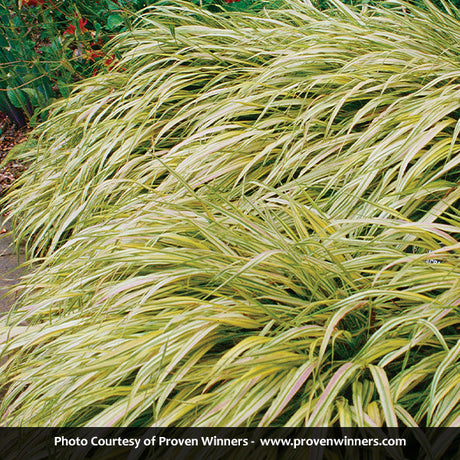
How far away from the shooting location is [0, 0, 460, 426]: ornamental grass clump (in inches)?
51.4

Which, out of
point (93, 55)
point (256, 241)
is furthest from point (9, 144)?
point (256, 241)

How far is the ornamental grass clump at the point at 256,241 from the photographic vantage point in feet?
4.29

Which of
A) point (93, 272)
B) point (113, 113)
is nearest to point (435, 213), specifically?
point (93, 272)

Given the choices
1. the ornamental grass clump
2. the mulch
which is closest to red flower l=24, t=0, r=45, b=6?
the ornamental grass clump

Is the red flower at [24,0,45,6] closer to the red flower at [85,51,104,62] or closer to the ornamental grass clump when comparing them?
the red flower at [85,51,104,62]

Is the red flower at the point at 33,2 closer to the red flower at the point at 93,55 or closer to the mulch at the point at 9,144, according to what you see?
the red flower at the point at 93,55

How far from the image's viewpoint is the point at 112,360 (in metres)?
1.39

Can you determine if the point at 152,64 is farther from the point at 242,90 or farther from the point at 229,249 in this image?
the point at 229,249

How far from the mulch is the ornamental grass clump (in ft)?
2.02

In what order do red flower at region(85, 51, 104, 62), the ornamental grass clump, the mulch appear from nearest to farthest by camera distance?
the ornamental grass clump < red flower at region(85, 51, 104, 62) < the mulch

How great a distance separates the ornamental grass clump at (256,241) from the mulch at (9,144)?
0.62 m

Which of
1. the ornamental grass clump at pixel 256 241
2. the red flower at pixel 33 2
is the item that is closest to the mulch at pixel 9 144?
the ornamental grass clump at pixel 256 241

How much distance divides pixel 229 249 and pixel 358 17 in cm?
168

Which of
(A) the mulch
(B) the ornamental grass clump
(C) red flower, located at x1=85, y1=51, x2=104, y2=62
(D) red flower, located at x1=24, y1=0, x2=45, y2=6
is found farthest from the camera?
(A) the mulch
